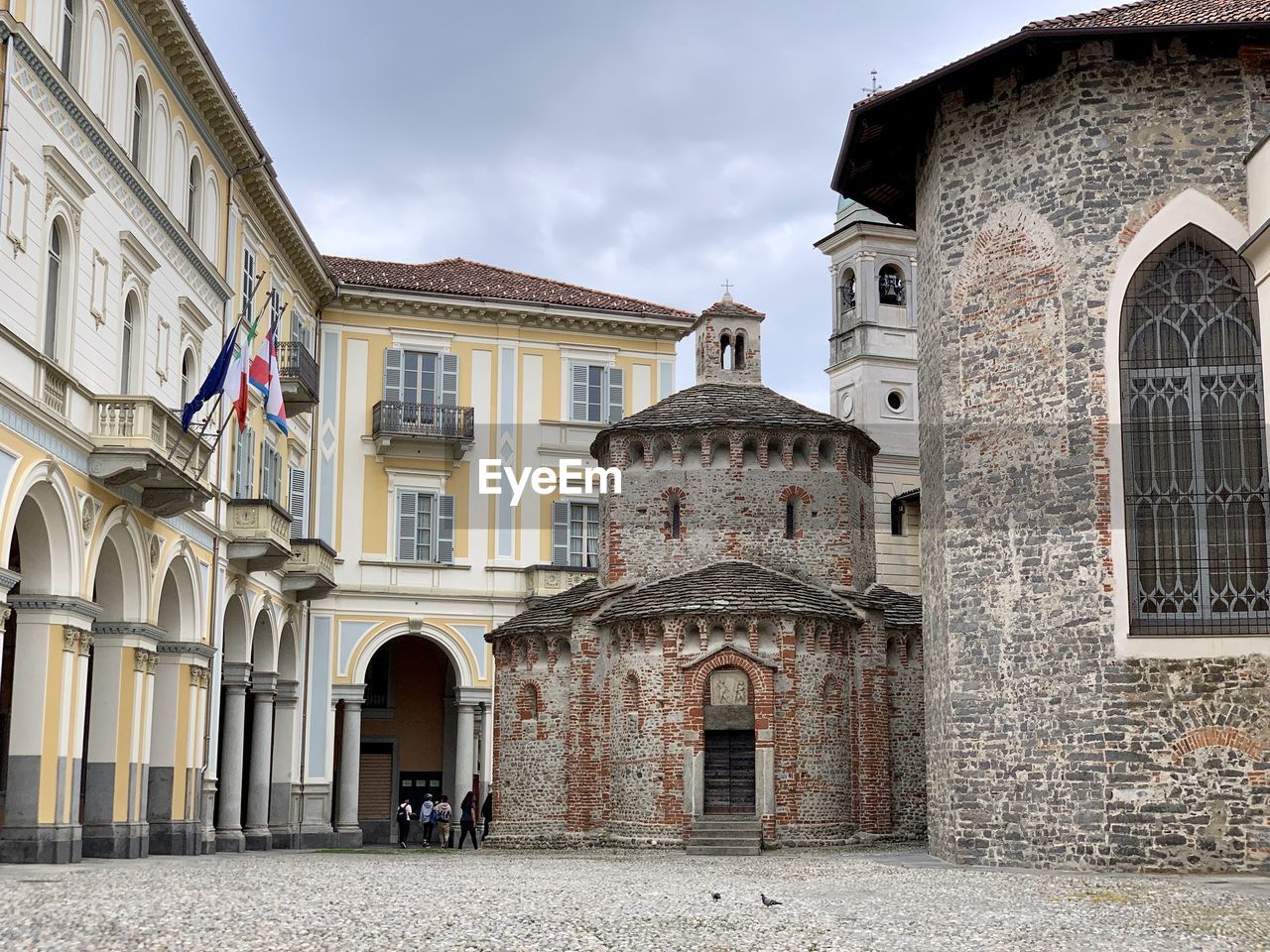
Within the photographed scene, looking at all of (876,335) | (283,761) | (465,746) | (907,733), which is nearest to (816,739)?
(907,733)

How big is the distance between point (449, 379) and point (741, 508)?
12419mm

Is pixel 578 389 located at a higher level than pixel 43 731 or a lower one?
higher

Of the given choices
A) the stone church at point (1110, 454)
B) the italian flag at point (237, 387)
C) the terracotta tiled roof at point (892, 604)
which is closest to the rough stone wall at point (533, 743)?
the terracotta tiled roof at point (892, 604)

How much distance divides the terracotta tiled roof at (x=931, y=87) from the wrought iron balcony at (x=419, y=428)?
17.4 m

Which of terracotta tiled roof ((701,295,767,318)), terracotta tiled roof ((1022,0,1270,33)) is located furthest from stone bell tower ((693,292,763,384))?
terracotta tiled roof ((1022,0,1270,33))

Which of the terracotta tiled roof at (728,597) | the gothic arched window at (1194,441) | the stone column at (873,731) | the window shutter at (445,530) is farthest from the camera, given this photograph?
the window shutter at (445,530)

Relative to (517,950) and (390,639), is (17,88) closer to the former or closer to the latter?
(517,950)

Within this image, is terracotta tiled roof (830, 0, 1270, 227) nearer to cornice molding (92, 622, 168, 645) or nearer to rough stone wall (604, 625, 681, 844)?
rough stone wall (604, 625, 681, 844)

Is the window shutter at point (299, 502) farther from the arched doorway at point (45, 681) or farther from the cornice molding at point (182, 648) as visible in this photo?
Answer: the arched doorway at point (45, 681)

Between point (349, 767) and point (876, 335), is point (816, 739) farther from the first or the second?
point (876, 335)

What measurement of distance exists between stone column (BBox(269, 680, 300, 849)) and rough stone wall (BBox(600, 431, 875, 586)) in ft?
31.5

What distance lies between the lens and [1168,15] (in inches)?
896

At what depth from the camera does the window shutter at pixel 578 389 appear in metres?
45.3

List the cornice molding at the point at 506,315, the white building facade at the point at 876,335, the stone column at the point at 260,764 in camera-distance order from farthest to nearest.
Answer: the white building facade at the point at 876,335, the cornice molding at the point at 506,315, the stone column at the point at 260,764
